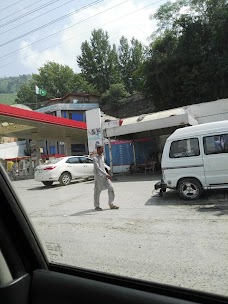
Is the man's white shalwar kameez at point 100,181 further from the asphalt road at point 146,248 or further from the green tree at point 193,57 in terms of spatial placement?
the green tree at point 193,57

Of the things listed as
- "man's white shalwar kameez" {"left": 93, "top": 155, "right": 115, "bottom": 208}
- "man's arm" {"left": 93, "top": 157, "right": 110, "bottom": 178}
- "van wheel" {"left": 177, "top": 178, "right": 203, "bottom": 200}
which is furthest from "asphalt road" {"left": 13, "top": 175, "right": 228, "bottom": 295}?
"van wheel" {"left": 177, "top": 178, "right": 203, "bottom": 200}

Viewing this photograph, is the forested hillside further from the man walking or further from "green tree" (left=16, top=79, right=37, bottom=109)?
the man walking

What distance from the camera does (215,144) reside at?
24.7 ft

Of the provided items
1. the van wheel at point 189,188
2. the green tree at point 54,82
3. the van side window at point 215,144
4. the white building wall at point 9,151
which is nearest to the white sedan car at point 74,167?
the van wheel at point 189,188

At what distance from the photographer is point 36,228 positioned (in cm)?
193

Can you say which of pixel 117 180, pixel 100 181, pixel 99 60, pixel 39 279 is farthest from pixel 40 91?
pixel 117 180

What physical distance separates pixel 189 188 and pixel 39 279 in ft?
20.0

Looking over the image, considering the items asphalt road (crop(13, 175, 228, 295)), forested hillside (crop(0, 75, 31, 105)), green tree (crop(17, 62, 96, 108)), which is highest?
green tree (crop(17, 62, 96, 108))

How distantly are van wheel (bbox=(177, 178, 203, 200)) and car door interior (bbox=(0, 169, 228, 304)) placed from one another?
5.73m

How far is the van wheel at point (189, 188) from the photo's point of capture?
7.37 m

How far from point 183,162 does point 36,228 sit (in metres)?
6.35

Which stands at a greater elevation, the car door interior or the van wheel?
the car door interior

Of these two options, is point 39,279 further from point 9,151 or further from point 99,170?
point 99,170

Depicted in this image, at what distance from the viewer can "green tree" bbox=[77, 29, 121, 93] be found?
2.58 meters
